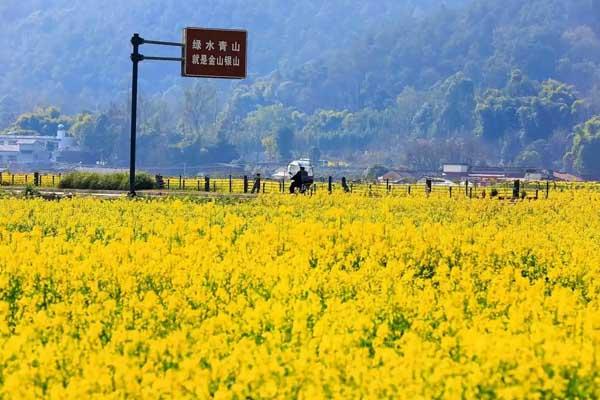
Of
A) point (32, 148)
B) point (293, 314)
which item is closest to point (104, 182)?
point (293, 314)

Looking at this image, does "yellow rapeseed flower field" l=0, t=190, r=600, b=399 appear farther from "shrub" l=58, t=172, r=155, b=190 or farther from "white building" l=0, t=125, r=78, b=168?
"white building" l=0, t=125, r=78, b=168

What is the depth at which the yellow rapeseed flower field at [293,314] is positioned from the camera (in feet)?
21.1

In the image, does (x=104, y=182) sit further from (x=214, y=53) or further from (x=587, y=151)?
(x=587, y=151)

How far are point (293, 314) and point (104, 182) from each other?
32696 mm

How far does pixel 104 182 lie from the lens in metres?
40.3

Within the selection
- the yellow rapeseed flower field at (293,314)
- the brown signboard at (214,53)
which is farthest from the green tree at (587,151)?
the yellow rapeseed flower field at (293,314)

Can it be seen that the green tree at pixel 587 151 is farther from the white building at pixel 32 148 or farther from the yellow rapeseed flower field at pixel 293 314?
the yellow rapeseed flower field at pixel 293 314

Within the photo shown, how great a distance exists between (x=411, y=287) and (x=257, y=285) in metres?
1.54

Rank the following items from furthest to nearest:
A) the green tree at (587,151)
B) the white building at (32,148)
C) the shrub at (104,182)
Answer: the white building at (32,148), the green tree at (587,151), the shrub at (104,182)

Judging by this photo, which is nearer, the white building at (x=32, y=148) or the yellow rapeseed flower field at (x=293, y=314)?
the yellow rapeseed flower field at (x=293, y=314)

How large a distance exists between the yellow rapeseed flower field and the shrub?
23.9 metres

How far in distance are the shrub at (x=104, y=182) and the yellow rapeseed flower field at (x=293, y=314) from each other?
23.9m

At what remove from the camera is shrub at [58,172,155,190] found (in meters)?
39.9

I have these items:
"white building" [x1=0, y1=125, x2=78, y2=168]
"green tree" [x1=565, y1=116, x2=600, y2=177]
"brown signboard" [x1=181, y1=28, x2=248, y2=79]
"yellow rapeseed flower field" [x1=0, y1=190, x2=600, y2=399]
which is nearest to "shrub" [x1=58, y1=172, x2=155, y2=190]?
"brown signboard" [x1=181, y1=28, x2=248, y2=79]
